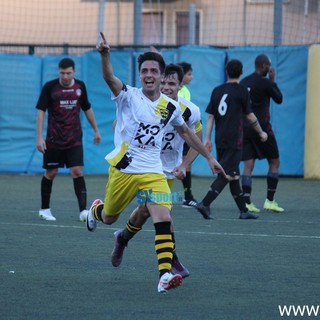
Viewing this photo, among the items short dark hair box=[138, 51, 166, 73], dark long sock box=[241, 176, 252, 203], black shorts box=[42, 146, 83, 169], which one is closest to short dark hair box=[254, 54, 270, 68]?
dark long sock box=[241, 176, 252, 203]

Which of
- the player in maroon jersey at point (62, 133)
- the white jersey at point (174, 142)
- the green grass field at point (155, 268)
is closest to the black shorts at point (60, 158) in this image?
the player in maroon jersey at point (62, 133)

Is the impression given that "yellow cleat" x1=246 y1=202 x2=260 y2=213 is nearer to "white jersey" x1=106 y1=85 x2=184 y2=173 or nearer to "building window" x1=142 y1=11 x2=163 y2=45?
"white jersey" x1=106 y1=85 x2=184 y2=173

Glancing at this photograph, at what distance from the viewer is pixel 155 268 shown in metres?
8.88

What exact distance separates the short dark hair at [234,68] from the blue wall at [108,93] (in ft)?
21.7

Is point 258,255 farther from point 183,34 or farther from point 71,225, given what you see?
point 183,34

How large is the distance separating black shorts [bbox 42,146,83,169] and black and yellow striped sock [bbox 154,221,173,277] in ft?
17.6

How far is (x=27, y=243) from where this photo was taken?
10.6 m

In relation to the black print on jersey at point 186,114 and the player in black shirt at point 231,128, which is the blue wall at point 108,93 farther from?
the black print on jersey at point 186,114

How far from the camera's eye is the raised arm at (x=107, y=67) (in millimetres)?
7570

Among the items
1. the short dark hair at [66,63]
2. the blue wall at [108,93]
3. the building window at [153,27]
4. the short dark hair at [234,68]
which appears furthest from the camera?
the building window at [153,27]

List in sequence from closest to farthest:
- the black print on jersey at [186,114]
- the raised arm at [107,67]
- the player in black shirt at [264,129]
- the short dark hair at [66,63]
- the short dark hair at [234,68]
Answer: the raised arm at [107,67] → the black print on jersey at [186,114] → the short dark hair at [66,63] → the short dark hair at [234,68] → the player in black shirt at [264,129]

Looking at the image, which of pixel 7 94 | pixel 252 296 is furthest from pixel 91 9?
pixel 252 296

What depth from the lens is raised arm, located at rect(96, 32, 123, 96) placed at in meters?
7.57

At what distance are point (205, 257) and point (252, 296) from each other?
220 cm
